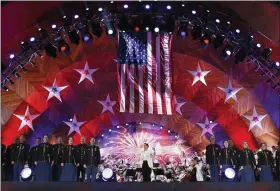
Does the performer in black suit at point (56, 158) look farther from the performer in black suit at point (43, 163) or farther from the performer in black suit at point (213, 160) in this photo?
the performer in black suit at point (213, 160)

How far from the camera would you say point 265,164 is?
53.0 feet

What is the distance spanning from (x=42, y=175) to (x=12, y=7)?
21.2 ft

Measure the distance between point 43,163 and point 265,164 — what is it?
844cm

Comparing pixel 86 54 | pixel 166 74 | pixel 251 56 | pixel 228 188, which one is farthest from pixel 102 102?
pixel 228 188

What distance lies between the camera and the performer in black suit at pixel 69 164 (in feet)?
48.3

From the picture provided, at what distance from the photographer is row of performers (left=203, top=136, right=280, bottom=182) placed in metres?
15.7

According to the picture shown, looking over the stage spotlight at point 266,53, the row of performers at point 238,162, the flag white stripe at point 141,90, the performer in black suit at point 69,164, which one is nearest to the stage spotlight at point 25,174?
the performer in black suit at point 69,164

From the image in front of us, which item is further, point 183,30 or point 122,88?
point 183,30

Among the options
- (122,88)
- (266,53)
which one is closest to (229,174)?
(266,53)

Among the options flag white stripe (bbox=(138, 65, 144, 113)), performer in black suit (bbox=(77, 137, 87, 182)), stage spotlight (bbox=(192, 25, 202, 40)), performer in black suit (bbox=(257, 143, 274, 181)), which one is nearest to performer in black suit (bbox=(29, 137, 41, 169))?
performer in black suit (bbox=(77, 137, 87, 182))

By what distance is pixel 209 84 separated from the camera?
19.8m

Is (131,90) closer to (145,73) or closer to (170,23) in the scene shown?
(145,73)

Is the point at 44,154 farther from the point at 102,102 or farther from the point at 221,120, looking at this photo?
the point at 221,120

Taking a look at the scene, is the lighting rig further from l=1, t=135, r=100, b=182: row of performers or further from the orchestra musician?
the orchestra musician
